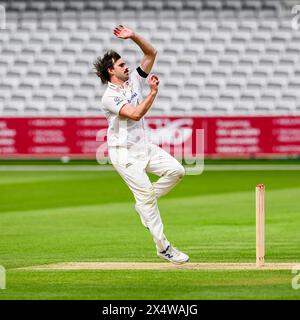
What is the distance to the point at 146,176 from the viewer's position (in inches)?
520

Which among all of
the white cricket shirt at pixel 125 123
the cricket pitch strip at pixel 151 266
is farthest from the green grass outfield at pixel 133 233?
the white cricket shirt at pixel 125 123

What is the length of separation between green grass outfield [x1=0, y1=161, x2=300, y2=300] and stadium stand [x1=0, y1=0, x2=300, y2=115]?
28.0ft

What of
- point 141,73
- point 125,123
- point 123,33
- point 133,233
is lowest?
point 133,233

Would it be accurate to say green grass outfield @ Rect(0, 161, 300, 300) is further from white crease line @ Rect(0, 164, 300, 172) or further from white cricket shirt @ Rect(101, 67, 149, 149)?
white cricket shirt @ Rect(101, 67, 149, 149)

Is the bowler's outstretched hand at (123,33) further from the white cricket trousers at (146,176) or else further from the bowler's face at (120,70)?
the white cricket trousers at (146,176)

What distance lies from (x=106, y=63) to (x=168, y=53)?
3095cm

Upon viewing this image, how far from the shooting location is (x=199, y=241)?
1691 centimetres

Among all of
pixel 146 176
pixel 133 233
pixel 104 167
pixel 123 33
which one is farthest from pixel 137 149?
pixel 104 167

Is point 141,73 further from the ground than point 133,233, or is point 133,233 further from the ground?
point 141,73

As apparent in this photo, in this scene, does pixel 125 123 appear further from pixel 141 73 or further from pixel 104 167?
pixel 104 167

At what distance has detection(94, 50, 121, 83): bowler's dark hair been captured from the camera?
43.1ft

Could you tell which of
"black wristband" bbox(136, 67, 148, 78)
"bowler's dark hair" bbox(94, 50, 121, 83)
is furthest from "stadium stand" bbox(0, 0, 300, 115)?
"bowler's dark hair" bbox(94, 50, 121, 83)
